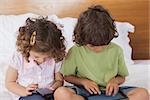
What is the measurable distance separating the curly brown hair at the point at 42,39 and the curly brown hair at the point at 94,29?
0.08m

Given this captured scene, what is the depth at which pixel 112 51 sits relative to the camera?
1.52 meters

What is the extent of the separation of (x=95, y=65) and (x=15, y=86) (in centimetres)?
33

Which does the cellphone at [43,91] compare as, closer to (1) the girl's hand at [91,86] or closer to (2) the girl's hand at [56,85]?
(2) the girl's hand at [56,85]

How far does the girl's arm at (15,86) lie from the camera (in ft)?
4.65

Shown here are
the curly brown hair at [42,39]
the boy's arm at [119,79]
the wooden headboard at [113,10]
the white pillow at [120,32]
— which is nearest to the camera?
the curly brown hair at [42,39]

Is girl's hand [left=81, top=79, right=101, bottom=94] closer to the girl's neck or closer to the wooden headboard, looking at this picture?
the girl's neck

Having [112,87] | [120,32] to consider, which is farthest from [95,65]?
[120,32]

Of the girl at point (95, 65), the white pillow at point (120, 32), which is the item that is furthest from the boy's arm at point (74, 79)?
the white pillow at point (120, 32)

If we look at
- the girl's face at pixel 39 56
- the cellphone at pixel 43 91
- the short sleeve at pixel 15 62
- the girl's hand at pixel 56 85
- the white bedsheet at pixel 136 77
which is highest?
the girl's face at pixel 39 56

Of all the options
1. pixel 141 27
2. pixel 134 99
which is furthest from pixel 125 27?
pixel 134 99

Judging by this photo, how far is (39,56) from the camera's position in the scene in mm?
1406

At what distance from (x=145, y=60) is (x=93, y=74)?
0.84m

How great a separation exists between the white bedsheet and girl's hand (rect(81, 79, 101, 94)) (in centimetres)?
35

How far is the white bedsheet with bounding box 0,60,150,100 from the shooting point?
166cm
